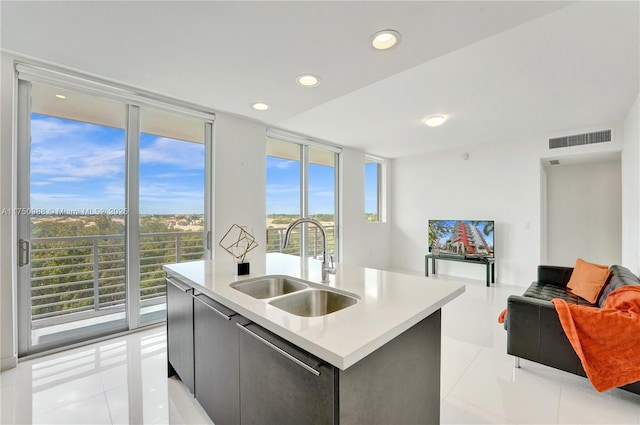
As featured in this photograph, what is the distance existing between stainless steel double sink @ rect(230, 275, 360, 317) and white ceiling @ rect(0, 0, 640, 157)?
1579 millimetres

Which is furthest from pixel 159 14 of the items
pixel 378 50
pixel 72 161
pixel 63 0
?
pixel 72 161

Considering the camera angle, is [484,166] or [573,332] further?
[484,166]

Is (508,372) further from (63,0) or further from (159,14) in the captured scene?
(63,0)

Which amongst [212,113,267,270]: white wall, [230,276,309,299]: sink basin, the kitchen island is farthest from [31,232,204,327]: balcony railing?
[230,276,309,299]: sink basin

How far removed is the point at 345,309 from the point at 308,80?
6.31 ft

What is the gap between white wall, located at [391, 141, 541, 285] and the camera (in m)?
4.70

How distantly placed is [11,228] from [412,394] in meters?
3.19

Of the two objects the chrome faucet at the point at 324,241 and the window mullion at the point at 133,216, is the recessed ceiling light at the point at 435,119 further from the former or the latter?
the window mullion at the point at 133,216

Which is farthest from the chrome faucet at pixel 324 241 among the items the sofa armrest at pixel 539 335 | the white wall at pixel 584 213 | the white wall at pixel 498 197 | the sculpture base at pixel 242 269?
the white wall at pixel 584 213

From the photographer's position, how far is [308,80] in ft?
7.64

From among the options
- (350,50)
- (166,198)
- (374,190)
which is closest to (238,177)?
(166,198)

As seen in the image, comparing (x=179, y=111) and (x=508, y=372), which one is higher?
(x=179, y=111)

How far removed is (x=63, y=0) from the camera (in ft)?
4.88

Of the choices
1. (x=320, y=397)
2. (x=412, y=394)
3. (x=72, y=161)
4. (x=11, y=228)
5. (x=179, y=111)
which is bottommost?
(x=412, y=394)
